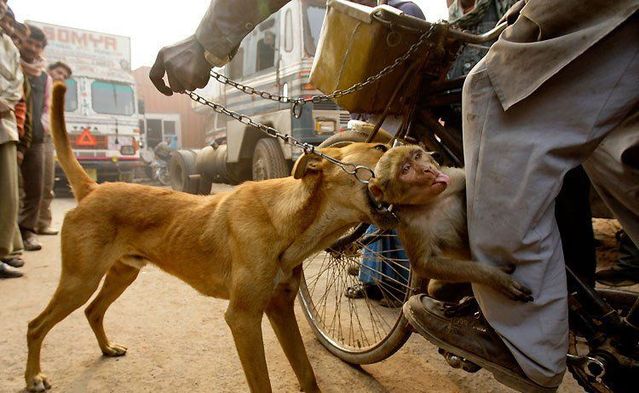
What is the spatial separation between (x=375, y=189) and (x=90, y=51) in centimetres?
1458

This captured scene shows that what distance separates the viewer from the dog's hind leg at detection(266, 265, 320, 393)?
213cm

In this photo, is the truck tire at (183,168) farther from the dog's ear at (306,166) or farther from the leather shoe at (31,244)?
the dog's ear at (306,166)

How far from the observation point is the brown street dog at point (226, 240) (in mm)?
1891

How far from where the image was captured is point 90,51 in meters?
13.5

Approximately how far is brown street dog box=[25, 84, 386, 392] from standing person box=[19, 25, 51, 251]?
320 centimetres

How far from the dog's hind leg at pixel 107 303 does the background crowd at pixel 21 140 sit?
1.63 meters

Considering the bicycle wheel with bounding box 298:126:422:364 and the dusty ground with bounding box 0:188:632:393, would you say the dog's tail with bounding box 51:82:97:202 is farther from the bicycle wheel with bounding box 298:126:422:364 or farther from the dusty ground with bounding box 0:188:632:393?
the bicycle wheel with bounding box 298:126:422:364

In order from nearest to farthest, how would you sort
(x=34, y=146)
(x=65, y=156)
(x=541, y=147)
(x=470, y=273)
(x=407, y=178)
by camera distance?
(x=541, y=147), (x=470, y=273), (x=407, y=178), (x=65, y=156), (x=34, y=146)

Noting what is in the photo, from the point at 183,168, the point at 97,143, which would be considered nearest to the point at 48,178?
the point at 183,168

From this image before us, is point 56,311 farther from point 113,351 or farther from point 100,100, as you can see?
point 100,100

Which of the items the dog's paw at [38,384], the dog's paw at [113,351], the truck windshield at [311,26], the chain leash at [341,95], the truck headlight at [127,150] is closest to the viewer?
the chain leash at [341,95]

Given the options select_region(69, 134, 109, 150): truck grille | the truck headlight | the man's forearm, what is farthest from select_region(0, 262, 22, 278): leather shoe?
the truck headlight

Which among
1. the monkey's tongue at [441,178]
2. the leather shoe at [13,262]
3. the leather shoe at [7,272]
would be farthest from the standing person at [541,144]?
the leather shoe at [13,262]

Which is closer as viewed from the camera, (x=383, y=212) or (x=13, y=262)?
(x=383, y=212)
